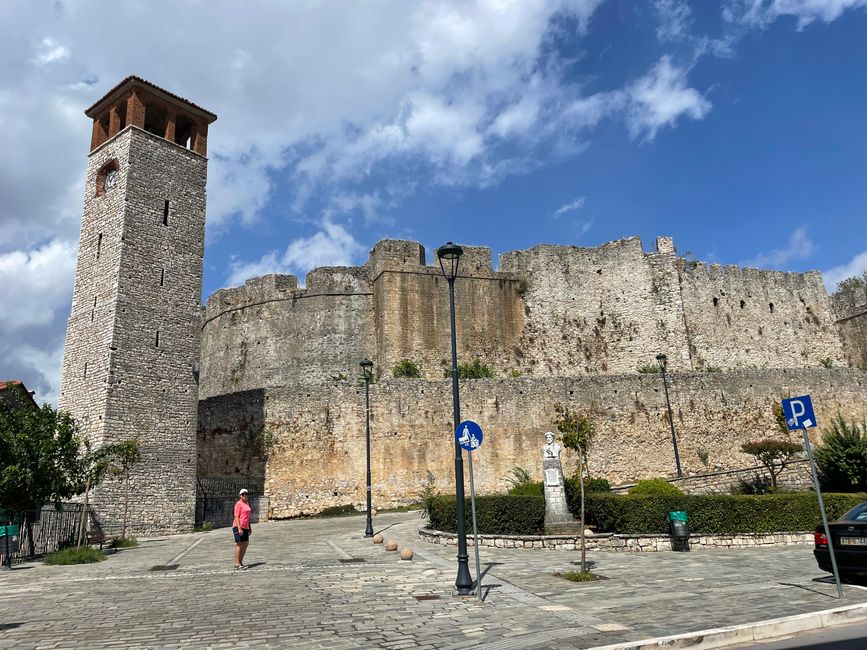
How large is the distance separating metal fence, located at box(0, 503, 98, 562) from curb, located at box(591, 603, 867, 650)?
16.3 meters

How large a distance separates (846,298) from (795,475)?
875 inches

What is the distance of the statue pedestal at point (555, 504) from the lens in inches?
589

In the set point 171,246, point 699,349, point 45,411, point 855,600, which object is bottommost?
point 855,600

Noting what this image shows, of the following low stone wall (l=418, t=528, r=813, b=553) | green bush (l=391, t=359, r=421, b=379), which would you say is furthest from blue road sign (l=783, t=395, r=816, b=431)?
green bush (l=391, t=359, r=421, b=379)

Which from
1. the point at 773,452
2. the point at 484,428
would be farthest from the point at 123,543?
the point at 773,452

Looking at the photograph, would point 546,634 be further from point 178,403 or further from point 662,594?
point 178,403

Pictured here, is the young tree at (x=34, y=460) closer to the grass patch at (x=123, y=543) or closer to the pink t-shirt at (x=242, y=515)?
the grass patch at (x=123, y=543)

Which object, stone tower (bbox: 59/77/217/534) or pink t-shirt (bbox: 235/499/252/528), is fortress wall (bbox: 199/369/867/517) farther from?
pink t-shirt (bbox: 235/499/252/528)

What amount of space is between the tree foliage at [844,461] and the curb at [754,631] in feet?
56.8

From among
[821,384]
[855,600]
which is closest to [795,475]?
[821,384]

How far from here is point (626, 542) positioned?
1433cm

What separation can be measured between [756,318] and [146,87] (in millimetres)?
37631

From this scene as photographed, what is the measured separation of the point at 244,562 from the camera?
44.2 ft

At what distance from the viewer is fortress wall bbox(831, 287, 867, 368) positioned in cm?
4044
